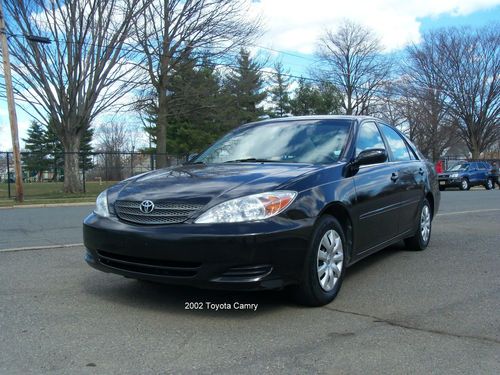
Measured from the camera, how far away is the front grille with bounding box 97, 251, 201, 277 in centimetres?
373

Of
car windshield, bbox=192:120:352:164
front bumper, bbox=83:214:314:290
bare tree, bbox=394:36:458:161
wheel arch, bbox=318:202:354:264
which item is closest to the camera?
front bumper, bbox=83:214:314:290

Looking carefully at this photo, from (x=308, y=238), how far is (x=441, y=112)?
48370mm

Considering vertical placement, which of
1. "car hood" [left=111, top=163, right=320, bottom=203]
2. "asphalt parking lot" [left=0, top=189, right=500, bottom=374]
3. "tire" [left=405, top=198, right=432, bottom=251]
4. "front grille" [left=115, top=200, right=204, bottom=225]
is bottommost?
"asphalt parking lot" [left=0, top=189, right=500, bottom=374]

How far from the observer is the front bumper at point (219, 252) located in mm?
3619

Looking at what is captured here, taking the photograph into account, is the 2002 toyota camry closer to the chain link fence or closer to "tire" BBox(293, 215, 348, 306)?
"tire" BBox(293, 215, 348, 306)

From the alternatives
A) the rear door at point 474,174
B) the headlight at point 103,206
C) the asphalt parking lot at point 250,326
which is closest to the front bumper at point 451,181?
the rear door at point 474,174

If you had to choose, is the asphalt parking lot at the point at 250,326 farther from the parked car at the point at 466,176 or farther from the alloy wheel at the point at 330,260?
the parked car at the point at 466,176

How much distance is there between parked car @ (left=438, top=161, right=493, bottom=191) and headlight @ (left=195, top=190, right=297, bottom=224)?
24796 mm

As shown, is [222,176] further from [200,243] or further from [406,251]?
[406,251]

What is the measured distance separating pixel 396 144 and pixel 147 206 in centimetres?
367

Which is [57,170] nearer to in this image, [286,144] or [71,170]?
[71,170]

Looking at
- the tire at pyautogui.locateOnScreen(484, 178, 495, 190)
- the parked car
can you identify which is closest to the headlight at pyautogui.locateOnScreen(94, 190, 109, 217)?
the parked car

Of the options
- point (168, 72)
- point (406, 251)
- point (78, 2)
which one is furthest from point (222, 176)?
point (168, 72)

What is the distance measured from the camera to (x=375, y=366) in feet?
10.0
